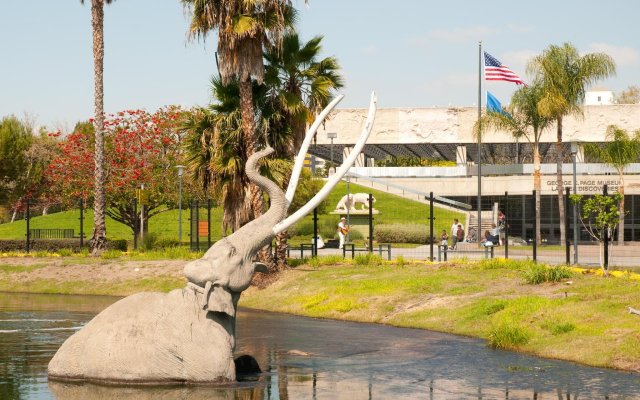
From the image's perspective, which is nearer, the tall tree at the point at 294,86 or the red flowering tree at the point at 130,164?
the tall tree at the point at 294,86

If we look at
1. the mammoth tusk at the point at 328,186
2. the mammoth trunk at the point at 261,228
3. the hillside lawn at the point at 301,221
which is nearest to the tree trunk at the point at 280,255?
the mammoth trunk at the point at 261,228

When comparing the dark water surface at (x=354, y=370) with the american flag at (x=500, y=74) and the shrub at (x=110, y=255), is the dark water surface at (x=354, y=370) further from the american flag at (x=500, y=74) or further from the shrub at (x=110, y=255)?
the american flag at (x=500, y=74)

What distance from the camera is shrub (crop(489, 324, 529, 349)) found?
16.9 m

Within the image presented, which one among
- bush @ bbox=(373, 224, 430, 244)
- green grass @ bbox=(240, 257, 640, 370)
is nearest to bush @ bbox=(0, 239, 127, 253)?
bush @ bbox=(373, 224, 430, 244)

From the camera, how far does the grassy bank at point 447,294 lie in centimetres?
1683

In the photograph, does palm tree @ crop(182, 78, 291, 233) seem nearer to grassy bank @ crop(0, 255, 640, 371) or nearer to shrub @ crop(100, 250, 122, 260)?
grassy bank @ crop(0, 255, 640, 371)

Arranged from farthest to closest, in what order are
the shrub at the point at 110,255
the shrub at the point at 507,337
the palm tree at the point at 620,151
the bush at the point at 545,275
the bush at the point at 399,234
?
the palm tree at the point at 620,151
the bush at the point at 399,234
the shrub at the point at 110,255
the bush at the point at 545,275
the shrub at the point at 507,337

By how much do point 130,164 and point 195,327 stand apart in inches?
1481

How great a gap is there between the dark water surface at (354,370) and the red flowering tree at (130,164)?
27.8m

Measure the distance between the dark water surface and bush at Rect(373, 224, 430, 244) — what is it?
101 feet

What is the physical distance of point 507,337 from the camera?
17016mm

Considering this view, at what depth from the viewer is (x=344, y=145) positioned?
75875mm

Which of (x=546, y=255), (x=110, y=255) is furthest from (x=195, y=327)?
(x=546, y=255)

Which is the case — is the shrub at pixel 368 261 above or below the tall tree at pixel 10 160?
below
